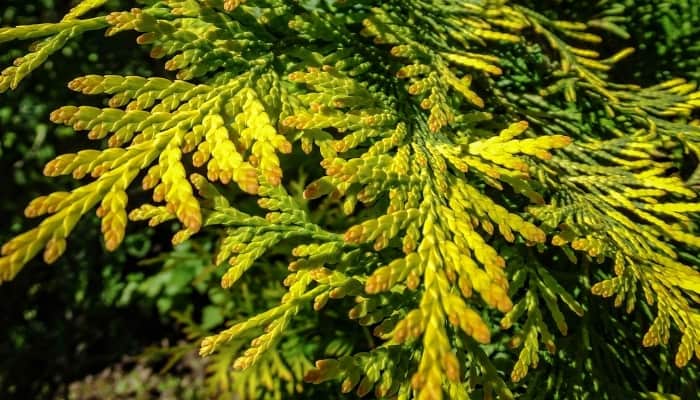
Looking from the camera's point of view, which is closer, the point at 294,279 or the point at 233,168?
the point at 233,168

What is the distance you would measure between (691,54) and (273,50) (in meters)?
1.83

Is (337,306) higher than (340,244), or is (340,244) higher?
(340,244)

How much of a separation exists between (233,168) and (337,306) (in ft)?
6.28

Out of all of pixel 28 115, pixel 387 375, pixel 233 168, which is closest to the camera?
pixel 233 168

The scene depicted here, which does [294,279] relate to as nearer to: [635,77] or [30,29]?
[30,29]

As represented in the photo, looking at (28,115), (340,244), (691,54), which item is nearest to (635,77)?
(691,54)

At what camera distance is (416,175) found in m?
1.50

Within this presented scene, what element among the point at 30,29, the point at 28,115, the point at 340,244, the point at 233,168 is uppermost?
the point at 30,29

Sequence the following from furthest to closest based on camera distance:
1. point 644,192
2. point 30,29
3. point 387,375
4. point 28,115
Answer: point 28,115 < point 644,192 < point 387,375 < point 30,29

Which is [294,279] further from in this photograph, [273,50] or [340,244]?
[273,50]

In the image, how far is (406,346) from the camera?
1.68 m

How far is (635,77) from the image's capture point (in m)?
2.52

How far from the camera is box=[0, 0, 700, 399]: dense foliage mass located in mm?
1268

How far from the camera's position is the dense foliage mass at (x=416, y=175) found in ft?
4.16
